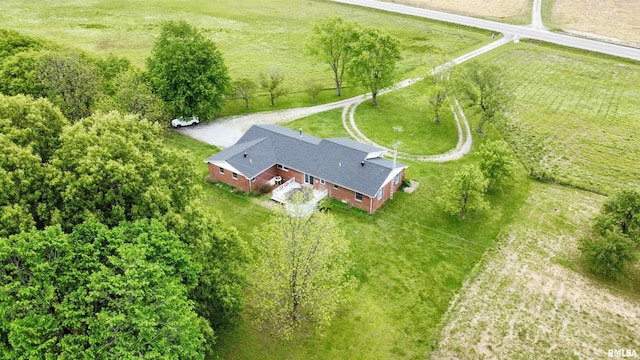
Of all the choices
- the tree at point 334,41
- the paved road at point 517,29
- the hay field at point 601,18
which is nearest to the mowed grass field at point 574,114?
the paved road at point 517,29

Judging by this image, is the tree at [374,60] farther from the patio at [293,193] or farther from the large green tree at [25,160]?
the large green tree at [25,160]

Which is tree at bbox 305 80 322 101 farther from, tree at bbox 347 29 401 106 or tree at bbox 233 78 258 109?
tree at bbox 233 78 258 109

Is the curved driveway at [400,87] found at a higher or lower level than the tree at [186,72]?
lower

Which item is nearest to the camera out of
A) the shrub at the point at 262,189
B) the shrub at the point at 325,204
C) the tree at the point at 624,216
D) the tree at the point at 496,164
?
the tree at the point at 624,216

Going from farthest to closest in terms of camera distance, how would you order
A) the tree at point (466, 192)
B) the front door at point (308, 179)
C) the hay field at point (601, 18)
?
the hay field at point (601, 18) → the front door at point (308, 179) → the tree at point (466, 192)

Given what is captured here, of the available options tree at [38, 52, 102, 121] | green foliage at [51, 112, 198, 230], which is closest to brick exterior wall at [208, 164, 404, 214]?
tree at [38, 52, 102, 121]
